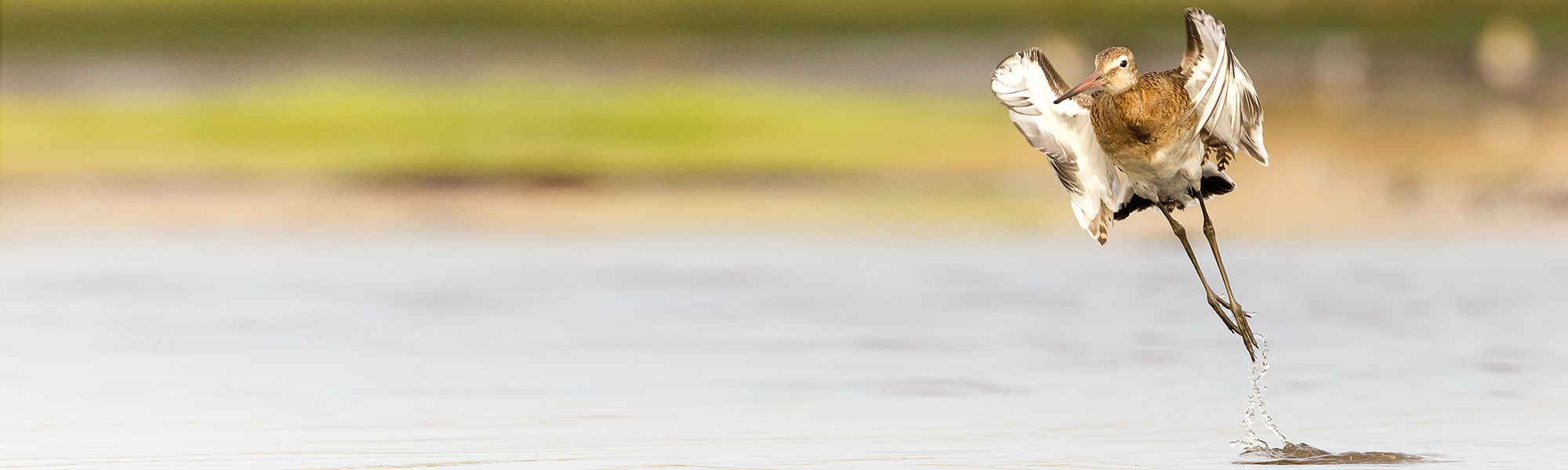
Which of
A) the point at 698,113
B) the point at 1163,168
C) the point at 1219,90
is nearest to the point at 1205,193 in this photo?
the point at 1163,168

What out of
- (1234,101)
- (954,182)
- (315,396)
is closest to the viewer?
(1234,101)

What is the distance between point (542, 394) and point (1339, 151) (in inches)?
438

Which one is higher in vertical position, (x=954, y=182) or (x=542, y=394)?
(x=954, y=182)

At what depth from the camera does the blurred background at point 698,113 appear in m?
15.2

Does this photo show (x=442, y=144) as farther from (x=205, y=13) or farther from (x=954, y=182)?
(x=205, y=13)

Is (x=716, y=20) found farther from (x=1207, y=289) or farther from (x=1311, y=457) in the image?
(x=1311, y=457)

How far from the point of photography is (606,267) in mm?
12242

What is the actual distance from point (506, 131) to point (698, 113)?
1557 mm

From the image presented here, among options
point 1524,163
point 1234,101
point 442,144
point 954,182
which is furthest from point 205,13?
point 1234,101

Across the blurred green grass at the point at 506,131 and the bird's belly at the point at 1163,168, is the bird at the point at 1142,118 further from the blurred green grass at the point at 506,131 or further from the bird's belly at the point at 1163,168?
the blurred green grass at the point at 506,131

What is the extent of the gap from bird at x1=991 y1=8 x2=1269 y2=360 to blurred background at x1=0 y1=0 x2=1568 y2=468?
804 millimetres

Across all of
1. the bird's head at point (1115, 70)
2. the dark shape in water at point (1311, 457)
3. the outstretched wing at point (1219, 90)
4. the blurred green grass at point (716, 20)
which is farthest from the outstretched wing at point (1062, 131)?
the blurred green grass at point (716, 20)

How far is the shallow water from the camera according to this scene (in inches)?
284

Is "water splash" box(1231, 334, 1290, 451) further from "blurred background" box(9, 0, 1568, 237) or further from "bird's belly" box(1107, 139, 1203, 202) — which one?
"blurred background" box(9, 0, 1568, 237)
